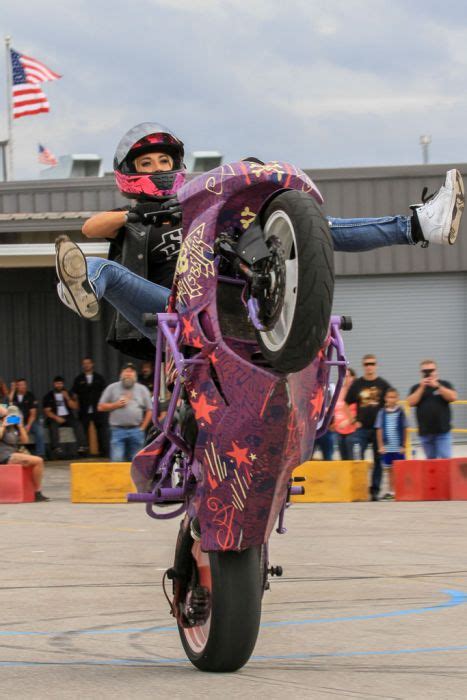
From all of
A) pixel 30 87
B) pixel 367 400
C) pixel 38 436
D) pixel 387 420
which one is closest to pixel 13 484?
pixel 367 400

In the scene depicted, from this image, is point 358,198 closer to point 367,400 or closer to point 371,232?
point 367,400

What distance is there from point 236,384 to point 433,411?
10288 millimetres

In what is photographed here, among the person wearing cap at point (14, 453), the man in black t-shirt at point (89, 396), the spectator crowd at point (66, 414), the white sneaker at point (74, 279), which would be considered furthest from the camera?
the man in black t-shirt at point (89, 396)

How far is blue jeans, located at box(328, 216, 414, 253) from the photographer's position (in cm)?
524

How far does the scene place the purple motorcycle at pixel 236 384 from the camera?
4.68m

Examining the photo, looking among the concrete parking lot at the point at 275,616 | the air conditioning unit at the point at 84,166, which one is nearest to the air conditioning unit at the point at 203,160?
the air conditioning unit at the point at 84,166

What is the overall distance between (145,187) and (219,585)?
6.38 feet

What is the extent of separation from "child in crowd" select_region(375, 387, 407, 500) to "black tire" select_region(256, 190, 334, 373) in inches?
419

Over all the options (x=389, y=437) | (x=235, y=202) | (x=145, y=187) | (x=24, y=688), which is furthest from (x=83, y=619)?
(x=389, y=437)

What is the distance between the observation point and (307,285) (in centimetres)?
434

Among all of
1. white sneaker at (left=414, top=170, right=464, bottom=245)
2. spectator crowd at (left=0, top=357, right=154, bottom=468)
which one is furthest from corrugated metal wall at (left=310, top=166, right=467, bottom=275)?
white sneaker at (left=414, top=170, right=464, bottom=245)

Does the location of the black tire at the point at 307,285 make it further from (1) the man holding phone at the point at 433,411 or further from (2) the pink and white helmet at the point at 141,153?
(1) the man holding phone at the point at 433,411

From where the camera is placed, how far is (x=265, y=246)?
462 cm

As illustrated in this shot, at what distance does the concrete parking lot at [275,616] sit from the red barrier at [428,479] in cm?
230
